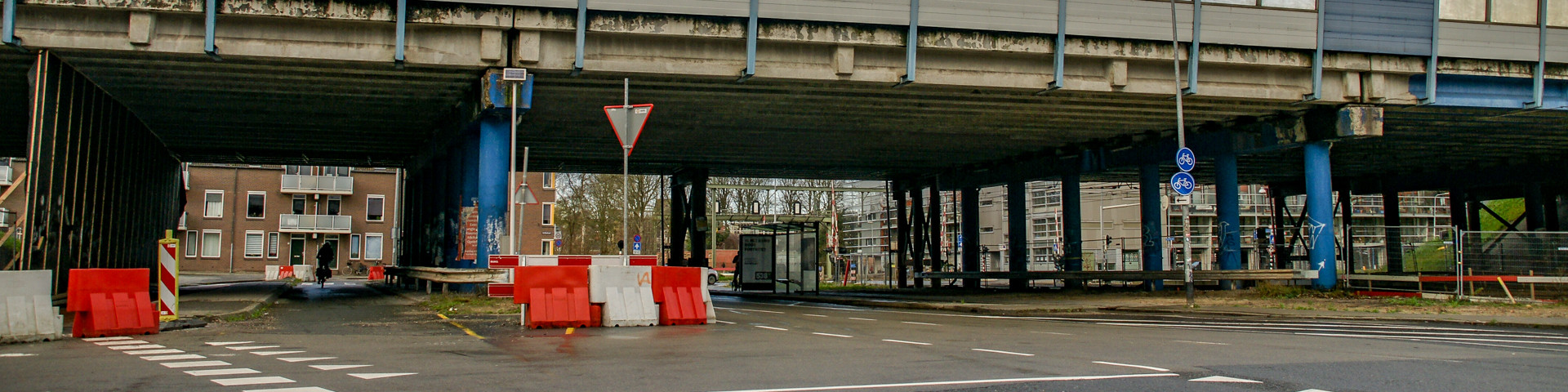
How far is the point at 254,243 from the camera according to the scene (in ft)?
235

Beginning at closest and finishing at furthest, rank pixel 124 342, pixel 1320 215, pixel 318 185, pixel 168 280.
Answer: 1. pixel 124 342
2. pixel 168 280
3. pixel 1320 215
4. pixel 318 185

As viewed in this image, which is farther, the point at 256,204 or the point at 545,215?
the point at 545,215

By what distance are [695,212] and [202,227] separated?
44721mm

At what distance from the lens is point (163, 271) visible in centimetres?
1431

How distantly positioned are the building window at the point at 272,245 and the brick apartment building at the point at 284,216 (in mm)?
52

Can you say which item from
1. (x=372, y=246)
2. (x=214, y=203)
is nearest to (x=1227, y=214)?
(x=372, y=246)

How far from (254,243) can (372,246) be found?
7.15 meters

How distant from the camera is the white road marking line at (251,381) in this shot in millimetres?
7324

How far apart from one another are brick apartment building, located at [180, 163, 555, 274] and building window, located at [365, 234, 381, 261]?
0.18 feet

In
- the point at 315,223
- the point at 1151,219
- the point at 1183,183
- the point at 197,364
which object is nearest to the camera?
the point at 197,364

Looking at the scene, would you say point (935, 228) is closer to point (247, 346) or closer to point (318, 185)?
point (247, 346)

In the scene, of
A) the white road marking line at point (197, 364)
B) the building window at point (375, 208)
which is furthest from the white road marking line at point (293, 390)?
the building window at point (375, 208)

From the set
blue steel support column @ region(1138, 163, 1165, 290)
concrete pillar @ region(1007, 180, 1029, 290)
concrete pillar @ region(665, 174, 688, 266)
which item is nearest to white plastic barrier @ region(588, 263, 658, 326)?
blue steel support column @ region(1138, 163, 1165, 290)

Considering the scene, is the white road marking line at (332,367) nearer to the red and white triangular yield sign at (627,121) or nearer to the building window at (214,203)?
the red and white triangular yield sign at (627,121)
